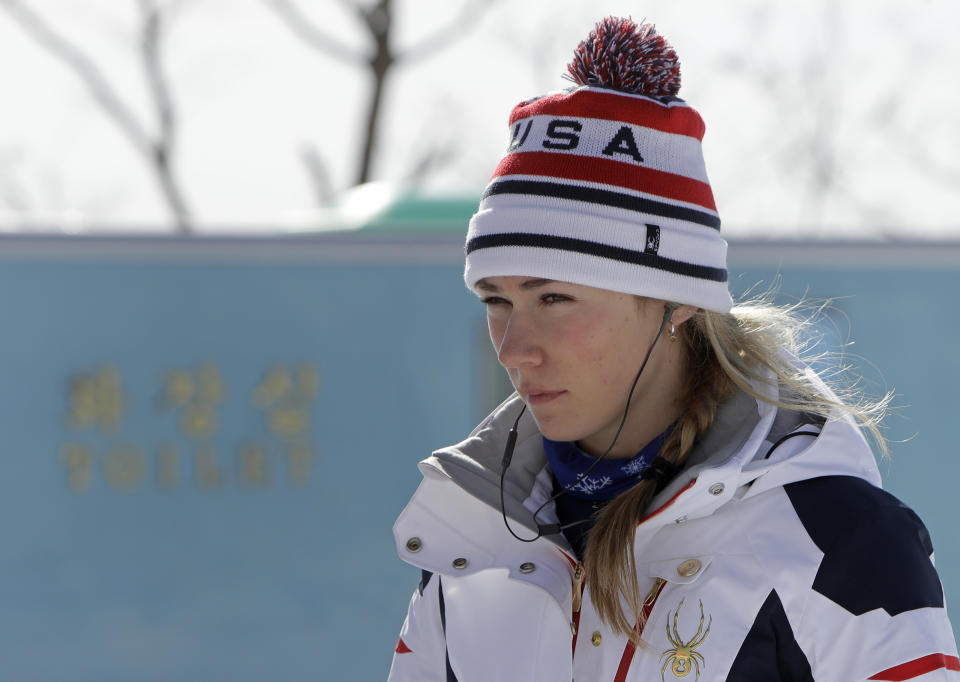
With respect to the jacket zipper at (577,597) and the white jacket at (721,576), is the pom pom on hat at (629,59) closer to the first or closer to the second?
the white jacket at (721,576)

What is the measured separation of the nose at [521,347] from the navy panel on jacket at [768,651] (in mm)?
483

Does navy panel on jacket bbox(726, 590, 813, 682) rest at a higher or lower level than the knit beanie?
lower

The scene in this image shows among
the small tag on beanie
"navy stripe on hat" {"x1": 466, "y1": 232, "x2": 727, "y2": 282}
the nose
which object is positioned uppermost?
the small tag on beanie

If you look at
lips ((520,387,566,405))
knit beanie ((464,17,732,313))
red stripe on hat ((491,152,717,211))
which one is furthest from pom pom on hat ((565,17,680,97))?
lips ((520,387,566,405))

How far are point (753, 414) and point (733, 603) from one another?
31 centimetres

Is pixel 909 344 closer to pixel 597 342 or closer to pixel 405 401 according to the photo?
pixel 405 401

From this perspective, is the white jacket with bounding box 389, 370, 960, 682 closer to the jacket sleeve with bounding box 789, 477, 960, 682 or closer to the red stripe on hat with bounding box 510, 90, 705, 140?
the jacket sleeve with bounding box 789, 477, 960, 682

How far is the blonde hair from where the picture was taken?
1.80m

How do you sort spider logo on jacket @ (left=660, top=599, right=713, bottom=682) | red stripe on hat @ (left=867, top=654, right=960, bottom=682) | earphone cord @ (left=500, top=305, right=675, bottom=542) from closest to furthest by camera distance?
red stripe on hat @ (left=867, top=654, right=960, bottom=682) → spider logo on jacket @ (left=660, top=599, right=713, bottom=682) → earphone cord @ (left=500, top=305, right=675, bottom=542)

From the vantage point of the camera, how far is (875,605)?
1.62 metres

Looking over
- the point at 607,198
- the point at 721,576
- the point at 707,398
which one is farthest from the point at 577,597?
the point at 607,198

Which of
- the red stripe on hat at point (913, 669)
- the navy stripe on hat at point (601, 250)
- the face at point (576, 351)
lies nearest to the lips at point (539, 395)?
the face at point (576, 351)

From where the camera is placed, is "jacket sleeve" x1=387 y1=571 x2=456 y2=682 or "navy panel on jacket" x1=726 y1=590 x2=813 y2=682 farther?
"jacket sleeve" x1=387 y1=571 x2=456 y2=682

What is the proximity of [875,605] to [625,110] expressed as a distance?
2.70ft
